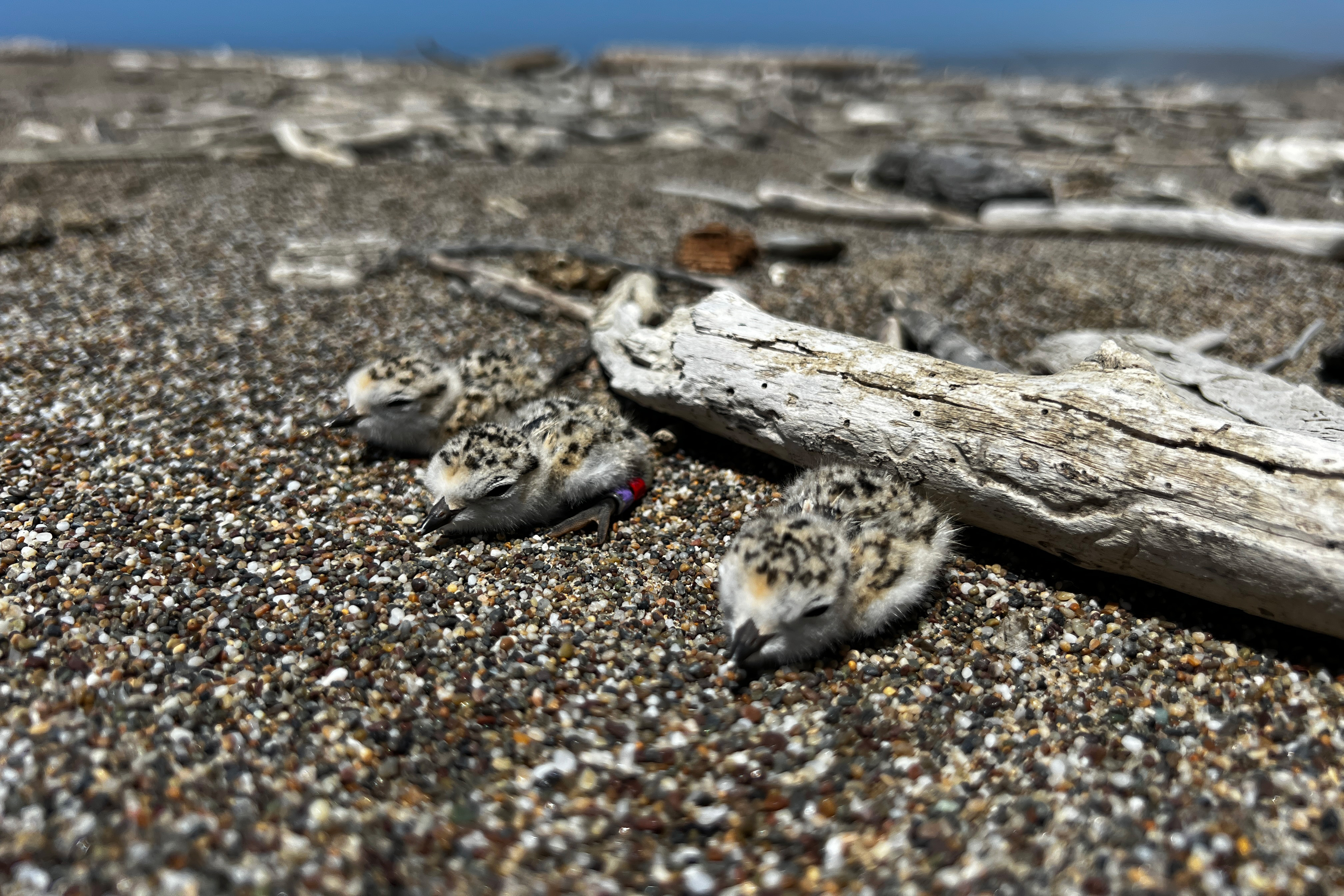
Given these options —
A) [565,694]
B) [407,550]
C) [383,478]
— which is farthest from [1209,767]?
[383,478]

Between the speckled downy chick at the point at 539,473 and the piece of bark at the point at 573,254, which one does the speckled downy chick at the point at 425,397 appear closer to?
the speckled downy chick at the point at 539,473

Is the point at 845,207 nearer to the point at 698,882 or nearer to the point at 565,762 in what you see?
the point at 565,762

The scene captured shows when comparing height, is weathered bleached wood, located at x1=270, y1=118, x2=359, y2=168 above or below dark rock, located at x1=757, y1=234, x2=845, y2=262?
above

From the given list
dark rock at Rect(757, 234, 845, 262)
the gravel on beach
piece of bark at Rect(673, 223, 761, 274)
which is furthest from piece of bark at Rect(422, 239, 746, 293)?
the gravel on beach

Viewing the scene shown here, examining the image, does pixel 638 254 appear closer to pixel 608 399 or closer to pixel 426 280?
pixel 426 280

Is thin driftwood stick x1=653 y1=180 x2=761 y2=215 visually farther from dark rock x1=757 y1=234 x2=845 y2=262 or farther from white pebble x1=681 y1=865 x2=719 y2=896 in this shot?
white pebble x1=681 y1=865 x2=719 y2=896

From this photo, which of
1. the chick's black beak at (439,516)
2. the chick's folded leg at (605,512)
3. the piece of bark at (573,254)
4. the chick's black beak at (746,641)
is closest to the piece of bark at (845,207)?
the piece of bark at (573,254)
